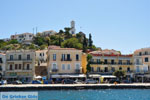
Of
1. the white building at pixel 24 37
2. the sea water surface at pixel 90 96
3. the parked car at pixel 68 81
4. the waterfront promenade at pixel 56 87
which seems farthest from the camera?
the white building at pixel 24 37

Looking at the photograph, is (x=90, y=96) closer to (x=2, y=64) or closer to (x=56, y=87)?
(x=56, y=87)

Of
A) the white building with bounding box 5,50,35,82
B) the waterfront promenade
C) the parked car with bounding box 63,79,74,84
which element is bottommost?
the waterfront promenade

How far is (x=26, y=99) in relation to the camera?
96.3 feet

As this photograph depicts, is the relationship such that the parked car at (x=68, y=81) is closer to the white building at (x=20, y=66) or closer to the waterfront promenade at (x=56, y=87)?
the waterfront promenade at (x=56, y=87)

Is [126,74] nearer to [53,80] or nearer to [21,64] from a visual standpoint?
[53,80]

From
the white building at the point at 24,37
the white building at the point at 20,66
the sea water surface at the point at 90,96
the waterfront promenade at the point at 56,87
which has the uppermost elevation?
the white building at the point at 24,37

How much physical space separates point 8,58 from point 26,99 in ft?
103

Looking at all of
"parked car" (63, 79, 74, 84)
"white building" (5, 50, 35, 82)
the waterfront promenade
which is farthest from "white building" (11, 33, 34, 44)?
the waterfront promenade

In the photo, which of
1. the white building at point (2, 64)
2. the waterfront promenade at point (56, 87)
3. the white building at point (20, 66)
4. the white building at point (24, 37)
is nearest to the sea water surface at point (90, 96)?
the waterfront promenade at point (56, 87)

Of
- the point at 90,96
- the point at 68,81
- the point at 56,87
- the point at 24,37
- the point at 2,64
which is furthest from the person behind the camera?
the point at 24,37

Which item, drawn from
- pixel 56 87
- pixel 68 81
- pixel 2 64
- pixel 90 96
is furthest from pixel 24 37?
pixel 90 96

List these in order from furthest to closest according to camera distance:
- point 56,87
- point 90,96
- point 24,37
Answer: point 24,37
point 56,87
point 90,96

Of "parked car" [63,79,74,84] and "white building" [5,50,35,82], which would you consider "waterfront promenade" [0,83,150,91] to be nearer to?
"parked car" [63,79,74,84]

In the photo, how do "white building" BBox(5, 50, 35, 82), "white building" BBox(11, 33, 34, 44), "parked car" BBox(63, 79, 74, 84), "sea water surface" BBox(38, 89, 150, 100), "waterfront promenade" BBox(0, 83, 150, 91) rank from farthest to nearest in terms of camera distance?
"white building" BBox(11, 33, 34, 44) < "white building" BBox(5, 50, 35, 82) < "parked car" BBox(63, 79, 74, 84) < "waterfront promenade" BBox(0, 83, 150, 91) < "sea water surface" BBox(38, 89, 150, 100)
